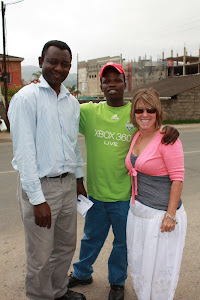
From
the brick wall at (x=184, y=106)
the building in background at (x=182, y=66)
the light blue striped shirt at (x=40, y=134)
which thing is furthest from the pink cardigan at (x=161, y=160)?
the building in background at (x=182, y=66)

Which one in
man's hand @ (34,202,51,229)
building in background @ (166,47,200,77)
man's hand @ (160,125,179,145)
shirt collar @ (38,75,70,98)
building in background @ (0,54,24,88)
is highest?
building in background @ (166,47,200,77)

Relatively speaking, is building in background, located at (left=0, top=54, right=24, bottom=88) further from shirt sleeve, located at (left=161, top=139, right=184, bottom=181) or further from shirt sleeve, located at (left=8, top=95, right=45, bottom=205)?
shirt sleeve, located at (left=161, top=139, right=184, bottom=181)

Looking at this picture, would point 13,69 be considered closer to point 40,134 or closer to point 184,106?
point 184,106

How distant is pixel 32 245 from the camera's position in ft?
7.28

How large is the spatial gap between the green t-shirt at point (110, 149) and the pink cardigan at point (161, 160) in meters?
0.34

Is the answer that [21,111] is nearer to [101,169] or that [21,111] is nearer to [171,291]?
[101,169]

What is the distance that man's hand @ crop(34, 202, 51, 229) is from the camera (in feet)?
6.86

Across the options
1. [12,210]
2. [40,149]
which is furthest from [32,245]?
[12,210]

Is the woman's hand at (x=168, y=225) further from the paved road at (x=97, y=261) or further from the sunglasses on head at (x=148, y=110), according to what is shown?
the paved road at (x=97, y=261)


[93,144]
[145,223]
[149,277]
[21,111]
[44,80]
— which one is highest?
[44,80]

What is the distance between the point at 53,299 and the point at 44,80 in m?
1.77

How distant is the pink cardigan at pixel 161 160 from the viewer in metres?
2.08

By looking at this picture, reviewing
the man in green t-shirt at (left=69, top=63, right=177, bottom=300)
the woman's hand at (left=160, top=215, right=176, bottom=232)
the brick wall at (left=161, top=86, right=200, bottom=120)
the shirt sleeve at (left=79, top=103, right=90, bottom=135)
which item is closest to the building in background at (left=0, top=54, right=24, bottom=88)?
the brick wall at (left=161, top=86, right=200, bottom=120)

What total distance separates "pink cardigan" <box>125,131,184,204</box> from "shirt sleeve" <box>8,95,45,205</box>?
0.76m
